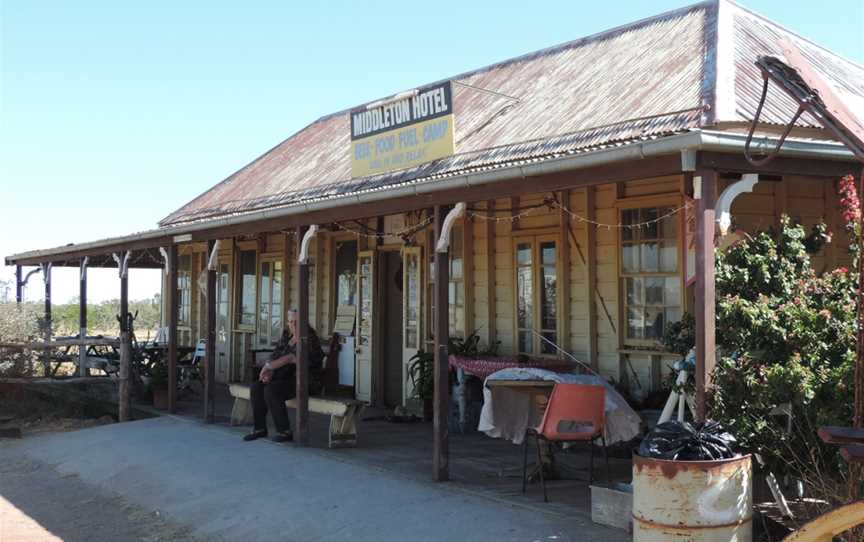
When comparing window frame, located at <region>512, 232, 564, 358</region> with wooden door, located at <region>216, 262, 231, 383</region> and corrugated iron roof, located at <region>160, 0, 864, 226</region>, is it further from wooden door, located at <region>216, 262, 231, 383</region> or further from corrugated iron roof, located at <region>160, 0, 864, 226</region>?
wooden door, located at <region>216, 262, 231, 383</region>

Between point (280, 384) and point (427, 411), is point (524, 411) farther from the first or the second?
point (427, 411)

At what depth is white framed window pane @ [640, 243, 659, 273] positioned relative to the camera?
884cm

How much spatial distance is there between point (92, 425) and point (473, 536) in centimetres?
925

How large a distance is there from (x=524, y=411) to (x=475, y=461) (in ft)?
3.02

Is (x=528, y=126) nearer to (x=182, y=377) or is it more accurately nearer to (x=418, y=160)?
(x=418, y=160)

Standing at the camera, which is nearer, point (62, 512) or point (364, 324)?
point (62, 512)

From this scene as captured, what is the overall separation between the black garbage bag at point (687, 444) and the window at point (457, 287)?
612 centimetres

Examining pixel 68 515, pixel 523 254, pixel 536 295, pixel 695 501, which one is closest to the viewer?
pixel 695 501

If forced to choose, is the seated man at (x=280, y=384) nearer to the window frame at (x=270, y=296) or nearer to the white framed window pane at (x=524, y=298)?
the white framed window pane at (x=524, y=298)

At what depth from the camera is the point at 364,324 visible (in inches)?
512

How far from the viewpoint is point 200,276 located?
1705 centimetres

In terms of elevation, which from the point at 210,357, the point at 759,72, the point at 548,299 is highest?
the point at 759,72

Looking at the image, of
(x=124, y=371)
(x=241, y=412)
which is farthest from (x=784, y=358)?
(x=124, y=371)

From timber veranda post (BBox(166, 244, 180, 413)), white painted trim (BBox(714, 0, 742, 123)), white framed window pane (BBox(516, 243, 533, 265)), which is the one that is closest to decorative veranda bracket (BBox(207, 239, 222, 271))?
timber veranda post (BBox(166, 244, 180, 413))
